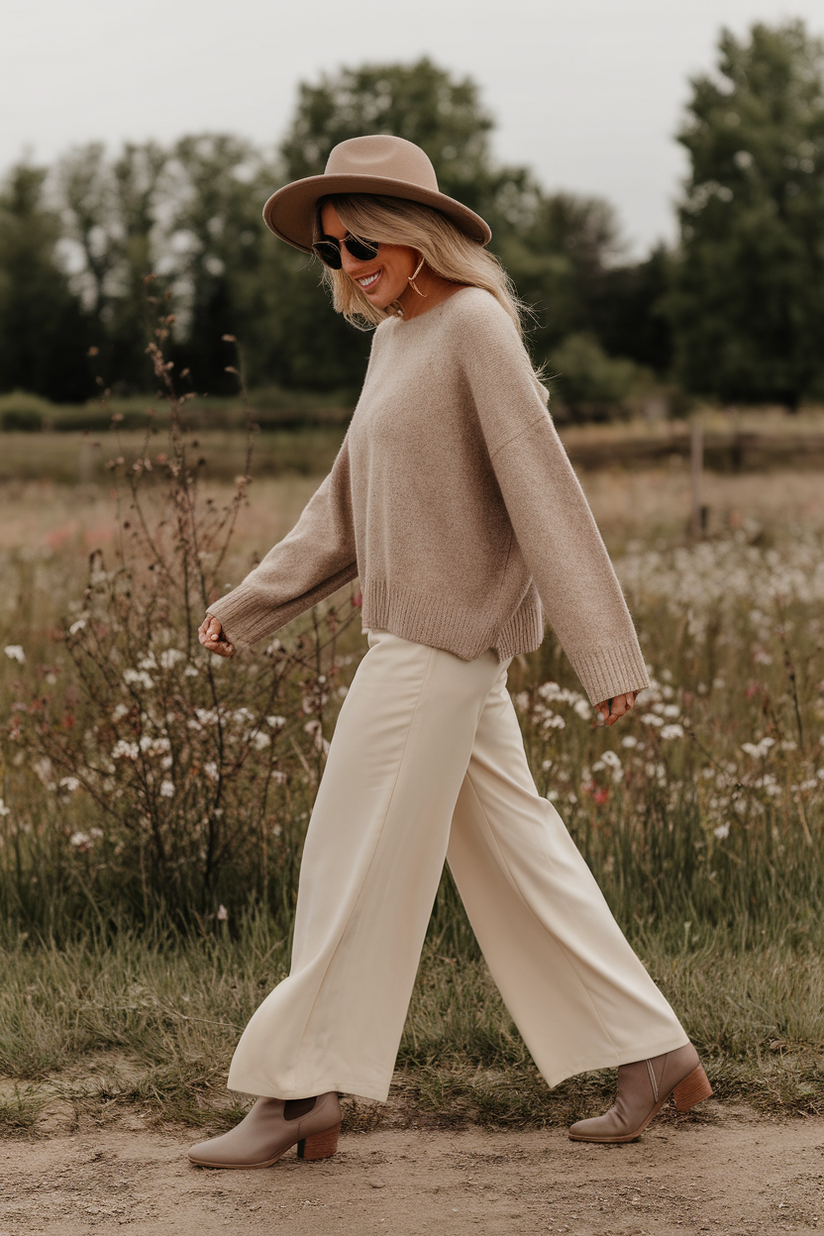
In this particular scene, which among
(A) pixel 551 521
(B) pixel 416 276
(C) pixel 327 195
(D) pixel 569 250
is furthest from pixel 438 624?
(D) pixel 569 250

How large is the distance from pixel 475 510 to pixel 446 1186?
1.37 metres

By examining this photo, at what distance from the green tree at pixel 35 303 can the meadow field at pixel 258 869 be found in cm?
4959

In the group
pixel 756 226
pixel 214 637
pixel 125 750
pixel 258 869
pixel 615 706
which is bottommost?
pixel 258 869

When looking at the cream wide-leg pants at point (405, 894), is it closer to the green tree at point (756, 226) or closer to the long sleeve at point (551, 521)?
the long sleeve at point (551, 521)

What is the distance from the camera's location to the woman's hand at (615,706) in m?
2.55

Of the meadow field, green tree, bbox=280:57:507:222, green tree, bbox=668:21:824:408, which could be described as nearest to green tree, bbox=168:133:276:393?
green tree, bbox=280:57:507:222

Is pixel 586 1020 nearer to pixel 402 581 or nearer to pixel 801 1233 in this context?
pixel 801 1233

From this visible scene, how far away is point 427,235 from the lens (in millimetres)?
2684

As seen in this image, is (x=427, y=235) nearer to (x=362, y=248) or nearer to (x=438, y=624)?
(x=362, y=248)

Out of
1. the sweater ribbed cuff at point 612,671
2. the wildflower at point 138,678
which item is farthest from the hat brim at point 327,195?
the wildflower at point 138,678

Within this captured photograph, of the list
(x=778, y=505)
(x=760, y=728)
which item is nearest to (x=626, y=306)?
(x=778, y=505)

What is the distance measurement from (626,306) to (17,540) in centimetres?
5543

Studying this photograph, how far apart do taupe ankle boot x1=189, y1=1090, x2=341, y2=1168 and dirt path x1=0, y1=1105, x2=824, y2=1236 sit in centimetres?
3

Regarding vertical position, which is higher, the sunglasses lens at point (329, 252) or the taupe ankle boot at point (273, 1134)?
the sunglasses lens at point (329, 252)
